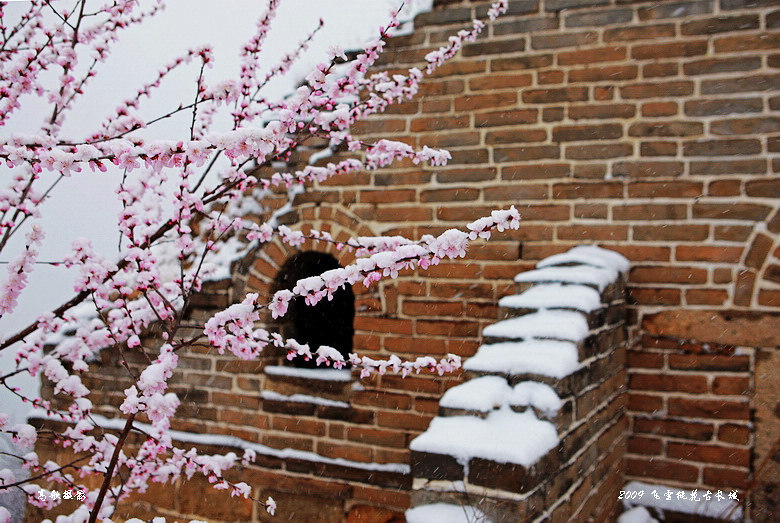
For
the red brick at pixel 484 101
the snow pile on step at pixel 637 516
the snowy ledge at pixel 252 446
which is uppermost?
the red brick at pixel 484 101

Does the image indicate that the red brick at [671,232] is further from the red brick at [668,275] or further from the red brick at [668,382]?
the red brick at [668,382]

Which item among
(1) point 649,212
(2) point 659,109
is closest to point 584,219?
(1) point 649,212

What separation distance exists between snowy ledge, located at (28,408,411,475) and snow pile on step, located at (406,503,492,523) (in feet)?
4.26

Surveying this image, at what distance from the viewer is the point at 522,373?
2.05 metres

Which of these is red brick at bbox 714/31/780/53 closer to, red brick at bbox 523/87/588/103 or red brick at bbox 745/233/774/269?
red brick at bbox 523/87/588/103

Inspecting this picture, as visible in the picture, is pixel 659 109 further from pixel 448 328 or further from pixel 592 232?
pixel 448 328

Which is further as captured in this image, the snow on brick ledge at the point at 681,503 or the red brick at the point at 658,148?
the red brick at the point at 658,148

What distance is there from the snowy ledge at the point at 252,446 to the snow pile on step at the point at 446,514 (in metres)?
1.30

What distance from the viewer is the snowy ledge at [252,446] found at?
3178mm

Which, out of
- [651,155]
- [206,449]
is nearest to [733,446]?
[651,155]

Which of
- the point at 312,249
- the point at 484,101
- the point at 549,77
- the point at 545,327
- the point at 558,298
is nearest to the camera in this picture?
the point at 545,327

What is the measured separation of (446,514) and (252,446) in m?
2.00

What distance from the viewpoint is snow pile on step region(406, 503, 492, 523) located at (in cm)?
172

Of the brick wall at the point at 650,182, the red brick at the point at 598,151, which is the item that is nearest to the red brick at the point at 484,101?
the brick wall at the point at 650,182
